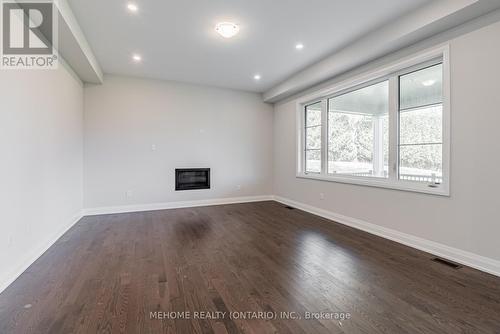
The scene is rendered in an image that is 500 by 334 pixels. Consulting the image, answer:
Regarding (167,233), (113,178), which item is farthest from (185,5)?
(113,178)

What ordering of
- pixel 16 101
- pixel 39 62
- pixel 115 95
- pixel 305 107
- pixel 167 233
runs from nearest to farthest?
pixel 16 101, pixel 39 62, pixel 167 233, pixel 115 95, pixel 305 107

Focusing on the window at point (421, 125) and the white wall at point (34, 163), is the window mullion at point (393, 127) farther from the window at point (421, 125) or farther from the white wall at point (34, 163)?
the white wall at point (34, 163)

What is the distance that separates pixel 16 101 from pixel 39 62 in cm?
88

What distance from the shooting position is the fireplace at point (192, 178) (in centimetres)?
559

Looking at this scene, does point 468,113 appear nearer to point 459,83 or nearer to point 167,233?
point 459,83

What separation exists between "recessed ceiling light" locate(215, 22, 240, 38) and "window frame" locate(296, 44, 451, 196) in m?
2.19

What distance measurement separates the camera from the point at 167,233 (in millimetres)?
3709

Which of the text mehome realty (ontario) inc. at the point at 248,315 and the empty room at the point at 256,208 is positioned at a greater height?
the empty room at the point at 256,208

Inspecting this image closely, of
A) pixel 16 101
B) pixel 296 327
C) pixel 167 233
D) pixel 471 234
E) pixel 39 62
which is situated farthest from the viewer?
pixel 167 233

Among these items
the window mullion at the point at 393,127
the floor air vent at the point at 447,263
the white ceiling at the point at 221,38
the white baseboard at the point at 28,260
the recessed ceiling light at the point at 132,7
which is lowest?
the floor air vent at the point at 447,263

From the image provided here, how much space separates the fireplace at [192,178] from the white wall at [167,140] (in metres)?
0.12
